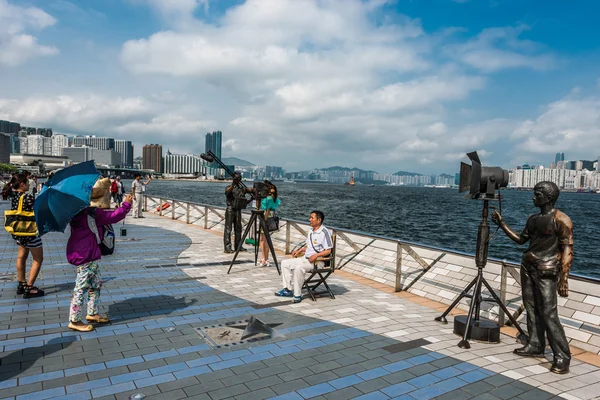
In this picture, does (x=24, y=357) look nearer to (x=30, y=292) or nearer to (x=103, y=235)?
(x=103, y=235)

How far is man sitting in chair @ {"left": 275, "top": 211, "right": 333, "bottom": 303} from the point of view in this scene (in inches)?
277

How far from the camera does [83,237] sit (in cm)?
529

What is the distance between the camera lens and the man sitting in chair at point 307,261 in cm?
705

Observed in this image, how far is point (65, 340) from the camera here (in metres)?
5.15

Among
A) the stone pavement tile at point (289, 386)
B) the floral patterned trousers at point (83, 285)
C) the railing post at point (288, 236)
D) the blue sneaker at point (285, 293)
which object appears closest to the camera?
the stone pavement tile at point (289, 386)

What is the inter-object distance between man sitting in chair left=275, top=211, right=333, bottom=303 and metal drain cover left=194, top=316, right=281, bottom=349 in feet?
3.96

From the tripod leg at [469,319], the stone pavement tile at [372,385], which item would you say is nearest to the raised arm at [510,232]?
the tripod leg at [469,319]

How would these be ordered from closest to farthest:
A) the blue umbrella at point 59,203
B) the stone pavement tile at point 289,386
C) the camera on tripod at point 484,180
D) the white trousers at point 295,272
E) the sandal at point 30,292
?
the stone pavement tile at point 289,386, the blue umbrella at point 59,203, the camera on tripod at point 484,180, the sandal at point 30,292, the white trousers at point 295,272

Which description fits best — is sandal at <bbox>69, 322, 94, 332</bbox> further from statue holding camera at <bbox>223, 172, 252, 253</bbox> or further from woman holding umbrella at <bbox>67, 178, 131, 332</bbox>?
statue holding camera at <bbox>223, 172, 252, 253</bbox>

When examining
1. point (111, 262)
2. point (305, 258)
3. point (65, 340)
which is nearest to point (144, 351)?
point (65, 340)

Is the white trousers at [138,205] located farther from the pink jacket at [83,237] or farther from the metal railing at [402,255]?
the pink jacket at [83,237]

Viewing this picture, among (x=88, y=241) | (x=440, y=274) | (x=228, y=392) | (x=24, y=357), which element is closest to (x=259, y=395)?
(x=228, y=392)

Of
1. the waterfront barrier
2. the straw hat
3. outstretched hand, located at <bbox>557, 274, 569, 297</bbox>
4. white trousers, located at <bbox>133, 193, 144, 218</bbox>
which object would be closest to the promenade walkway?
the waterfront barrier

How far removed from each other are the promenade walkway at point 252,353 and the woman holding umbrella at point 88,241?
16.3 inches
